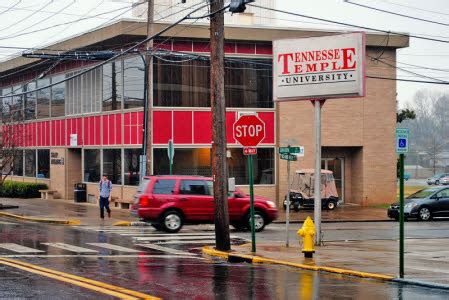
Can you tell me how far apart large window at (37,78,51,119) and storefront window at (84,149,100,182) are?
6651 millimetres

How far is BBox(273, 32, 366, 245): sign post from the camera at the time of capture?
68.8ft

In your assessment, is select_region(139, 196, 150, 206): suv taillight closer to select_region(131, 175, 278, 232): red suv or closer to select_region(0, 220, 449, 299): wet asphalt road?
select_region(131, 175, 278, 232): red suv

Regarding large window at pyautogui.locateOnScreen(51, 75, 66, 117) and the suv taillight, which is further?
large window at pyautogui.locateOnScreen(51, 75, 66, 117)

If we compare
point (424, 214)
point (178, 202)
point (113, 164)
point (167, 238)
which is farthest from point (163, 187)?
point (113, 164)

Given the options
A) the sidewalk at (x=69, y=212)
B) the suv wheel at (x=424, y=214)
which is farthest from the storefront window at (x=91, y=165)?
the suv wheel at (x=424, y=214)

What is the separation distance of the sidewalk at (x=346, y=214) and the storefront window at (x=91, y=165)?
33.6ft

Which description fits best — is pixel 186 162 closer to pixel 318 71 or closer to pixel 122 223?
pixel 122 223

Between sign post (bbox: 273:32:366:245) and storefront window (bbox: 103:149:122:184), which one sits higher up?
sign post (bbox: 273:32:366:245)

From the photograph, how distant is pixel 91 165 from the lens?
42.3 meters

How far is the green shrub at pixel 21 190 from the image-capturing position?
46406 mm

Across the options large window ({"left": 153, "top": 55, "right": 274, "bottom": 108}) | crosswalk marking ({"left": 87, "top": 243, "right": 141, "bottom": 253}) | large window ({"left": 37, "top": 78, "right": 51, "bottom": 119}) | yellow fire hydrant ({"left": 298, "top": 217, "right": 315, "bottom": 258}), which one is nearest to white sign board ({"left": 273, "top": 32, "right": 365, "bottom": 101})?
yellow fire hydrant ({"left": 298, "top": 217, "right": 315, "bottom": 258})

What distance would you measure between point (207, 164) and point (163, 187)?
1165 centimetres

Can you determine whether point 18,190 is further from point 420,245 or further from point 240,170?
point 420,245

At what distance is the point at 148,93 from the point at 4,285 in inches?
809
